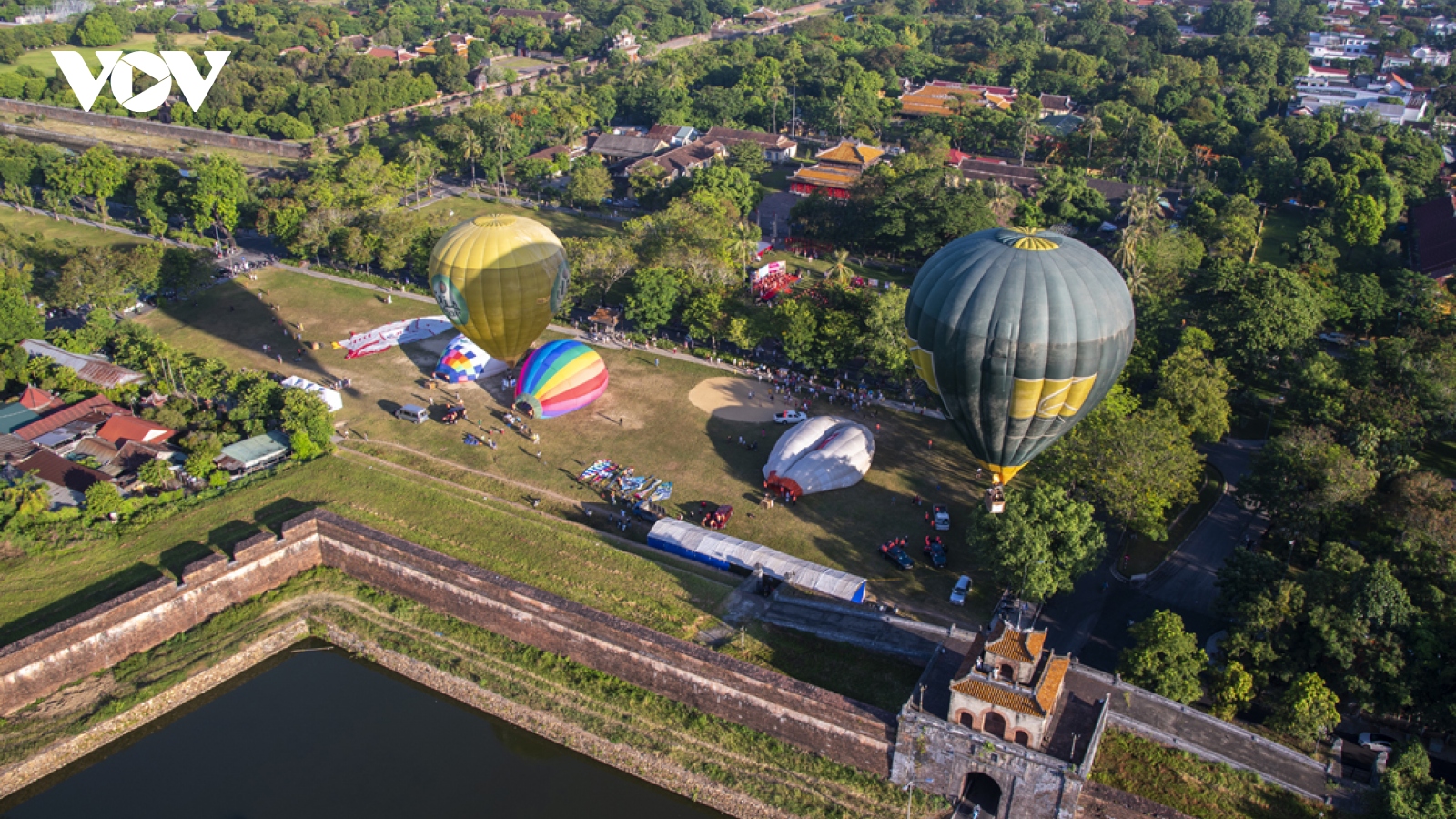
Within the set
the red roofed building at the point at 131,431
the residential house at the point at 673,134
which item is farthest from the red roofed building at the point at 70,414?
the residential house at the point at 673,134

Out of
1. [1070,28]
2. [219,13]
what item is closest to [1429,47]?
[1070,28]

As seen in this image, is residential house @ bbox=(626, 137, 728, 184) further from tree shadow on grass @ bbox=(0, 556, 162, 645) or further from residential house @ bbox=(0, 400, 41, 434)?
tree shadow on grass @ bbox=(0, 556, 162, 645)

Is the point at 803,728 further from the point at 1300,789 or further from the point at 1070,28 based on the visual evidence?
the point at 1070,28

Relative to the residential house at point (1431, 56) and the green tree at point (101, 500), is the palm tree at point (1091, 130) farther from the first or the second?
the green tree at point (101, 500)

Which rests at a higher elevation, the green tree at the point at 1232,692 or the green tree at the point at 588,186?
the green tree at the point at 1232,692

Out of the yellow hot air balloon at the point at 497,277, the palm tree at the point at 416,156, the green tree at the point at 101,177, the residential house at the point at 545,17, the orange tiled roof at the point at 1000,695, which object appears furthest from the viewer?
the residential house at the point at 545,17

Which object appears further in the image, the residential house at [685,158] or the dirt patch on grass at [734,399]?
the residential house at [685,158]

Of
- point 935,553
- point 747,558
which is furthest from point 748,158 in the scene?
point 747,558

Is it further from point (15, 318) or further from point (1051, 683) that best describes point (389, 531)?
point (15, 318)
